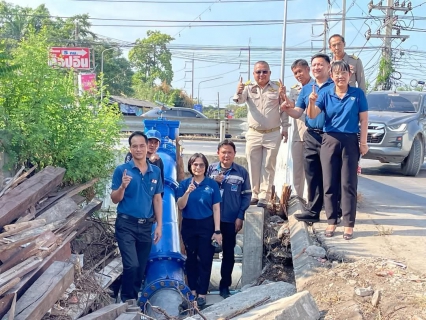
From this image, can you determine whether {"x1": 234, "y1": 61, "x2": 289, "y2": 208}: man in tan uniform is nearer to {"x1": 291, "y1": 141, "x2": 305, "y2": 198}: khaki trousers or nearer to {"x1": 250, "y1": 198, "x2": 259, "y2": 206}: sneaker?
{"x1": 250, "y1": 198, "x2": 259, "y2": 206}: sneaker

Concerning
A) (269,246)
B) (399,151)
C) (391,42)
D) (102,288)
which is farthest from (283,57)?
(102,288)

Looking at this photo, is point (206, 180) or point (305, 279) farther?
point (206, 180)

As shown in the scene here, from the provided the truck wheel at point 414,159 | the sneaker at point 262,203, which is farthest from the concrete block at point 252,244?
the truck wheel at point 414,159

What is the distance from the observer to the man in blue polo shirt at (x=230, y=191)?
5953mm

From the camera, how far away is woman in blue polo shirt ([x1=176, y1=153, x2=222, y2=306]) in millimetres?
5680

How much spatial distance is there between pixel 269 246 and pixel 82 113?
3.10 m

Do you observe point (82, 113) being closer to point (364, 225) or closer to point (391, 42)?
point (364, 225)

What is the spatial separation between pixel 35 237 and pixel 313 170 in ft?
10.5

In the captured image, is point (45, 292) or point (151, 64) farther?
point (151, 64)

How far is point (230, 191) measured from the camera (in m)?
5.99

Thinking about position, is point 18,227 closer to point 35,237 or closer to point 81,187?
point 35,237

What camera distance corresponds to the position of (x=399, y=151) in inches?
422

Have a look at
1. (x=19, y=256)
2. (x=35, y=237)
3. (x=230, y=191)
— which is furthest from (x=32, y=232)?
(x=230, y=191)

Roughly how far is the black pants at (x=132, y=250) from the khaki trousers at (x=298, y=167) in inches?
97.0
